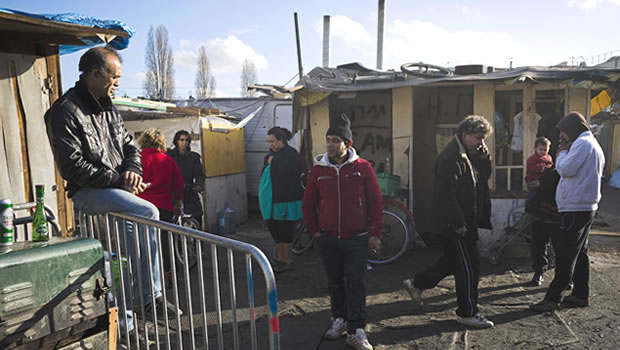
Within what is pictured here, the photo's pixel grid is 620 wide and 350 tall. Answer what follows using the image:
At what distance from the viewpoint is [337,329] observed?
4.12 m

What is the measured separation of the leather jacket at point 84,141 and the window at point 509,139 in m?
6.25

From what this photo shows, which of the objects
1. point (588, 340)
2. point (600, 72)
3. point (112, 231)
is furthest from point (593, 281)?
point (112, 231)

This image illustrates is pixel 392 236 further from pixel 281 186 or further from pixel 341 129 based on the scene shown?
pixel 341 129

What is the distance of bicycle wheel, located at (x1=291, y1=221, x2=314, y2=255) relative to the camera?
24.0 feet

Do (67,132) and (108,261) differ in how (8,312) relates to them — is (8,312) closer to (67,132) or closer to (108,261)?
(108,261)

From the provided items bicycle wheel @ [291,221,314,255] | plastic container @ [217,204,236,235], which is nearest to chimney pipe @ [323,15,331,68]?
plastic container @ [217,204,236,235]

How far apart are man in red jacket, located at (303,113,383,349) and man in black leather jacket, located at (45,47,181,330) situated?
5.05 ft

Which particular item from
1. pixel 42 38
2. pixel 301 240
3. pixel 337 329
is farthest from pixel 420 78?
pixel 42 38

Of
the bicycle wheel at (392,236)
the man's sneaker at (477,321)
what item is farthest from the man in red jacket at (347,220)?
the bicycle wheel at (392,236)

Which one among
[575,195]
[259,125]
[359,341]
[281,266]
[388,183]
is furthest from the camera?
[259,125]

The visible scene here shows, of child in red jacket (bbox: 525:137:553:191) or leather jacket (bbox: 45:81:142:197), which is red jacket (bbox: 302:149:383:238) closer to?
leather jacket (bbox: 45:81:142:197)

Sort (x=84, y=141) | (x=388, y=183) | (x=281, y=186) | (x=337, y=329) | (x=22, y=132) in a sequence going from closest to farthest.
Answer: (x=84, y=141) < (x=337, y=329) < (x=22, y=132) < (x=281, y=186) < (x=388, y=183)

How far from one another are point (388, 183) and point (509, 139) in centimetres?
228

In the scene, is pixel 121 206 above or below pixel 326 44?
below
